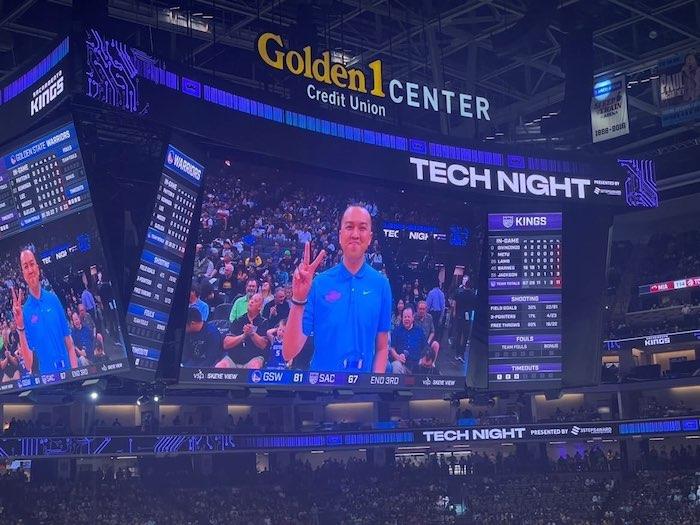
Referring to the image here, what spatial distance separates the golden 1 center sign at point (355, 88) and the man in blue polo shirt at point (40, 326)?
7.15 metres

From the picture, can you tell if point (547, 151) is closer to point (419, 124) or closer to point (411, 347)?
point (411, 347)

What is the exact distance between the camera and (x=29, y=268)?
2092 cm

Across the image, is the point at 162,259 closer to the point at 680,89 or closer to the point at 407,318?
the point at 407,318

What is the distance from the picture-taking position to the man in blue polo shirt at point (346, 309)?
23094 mm

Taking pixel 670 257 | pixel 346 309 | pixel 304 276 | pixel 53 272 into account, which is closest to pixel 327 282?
pixel 304 276

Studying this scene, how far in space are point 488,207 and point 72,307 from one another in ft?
37.2

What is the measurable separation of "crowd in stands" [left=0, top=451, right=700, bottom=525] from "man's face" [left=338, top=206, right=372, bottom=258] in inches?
463

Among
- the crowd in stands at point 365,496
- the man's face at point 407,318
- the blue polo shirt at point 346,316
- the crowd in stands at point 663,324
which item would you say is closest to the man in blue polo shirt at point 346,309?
the blue polo shirt at point 346,316

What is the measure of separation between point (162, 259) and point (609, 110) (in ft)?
47.4

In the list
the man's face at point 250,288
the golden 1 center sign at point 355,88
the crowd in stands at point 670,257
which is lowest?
the man's face at point 250,288

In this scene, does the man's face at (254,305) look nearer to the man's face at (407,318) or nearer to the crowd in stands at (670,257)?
the man's face at (407,318)

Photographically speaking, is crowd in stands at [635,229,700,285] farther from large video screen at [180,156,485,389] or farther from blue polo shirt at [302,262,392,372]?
blue polo shirt at [302,262,392,372]

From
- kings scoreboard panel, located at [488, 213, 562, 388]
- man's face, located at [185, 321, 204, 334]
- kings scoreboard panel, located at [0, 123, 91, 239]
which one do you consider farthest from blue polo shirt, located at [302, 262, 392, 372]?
kings scoreboard panel, located at [0, 123, 91, 239]

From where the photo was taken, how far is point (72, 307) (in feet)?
66.7
